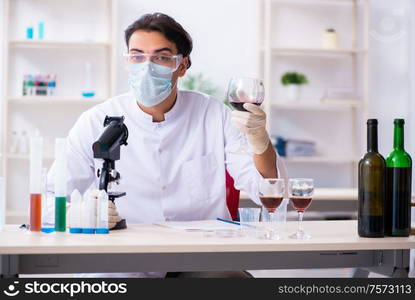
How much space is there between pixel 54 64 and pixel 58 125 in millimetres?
472

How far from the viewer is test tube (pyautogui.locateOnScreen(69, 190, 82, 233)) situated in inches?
74.2

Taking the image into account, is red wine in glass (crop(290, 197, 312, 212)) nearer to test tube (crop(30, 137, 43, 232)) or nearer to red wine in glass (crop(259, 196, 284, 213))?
red wine in glass (crop(259, 196, 284, 213))

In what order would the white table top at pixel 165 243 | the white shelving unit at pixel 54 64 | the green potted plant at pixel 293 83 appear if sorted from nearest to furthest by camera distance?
1. the white table top at pixel 165 243
2. the white shelving unit at pixel 54 64
3. the green potted plant at pixel 293 83

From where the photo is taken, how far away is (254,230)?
196 centimetres

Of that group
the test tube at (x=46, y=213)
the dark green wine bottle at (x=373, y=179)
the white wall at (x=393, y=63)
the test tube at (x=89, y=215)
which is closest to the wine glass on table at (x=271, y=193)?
the dark green wine bottle at (x=373, y=179)

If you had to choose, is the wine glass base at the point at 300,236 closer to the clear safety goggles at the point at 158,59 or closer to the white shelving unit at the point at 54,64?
the clear safety goggles at the point at 158,59

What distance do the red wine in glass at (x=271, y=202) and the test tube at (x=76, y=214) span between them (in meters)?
0.50

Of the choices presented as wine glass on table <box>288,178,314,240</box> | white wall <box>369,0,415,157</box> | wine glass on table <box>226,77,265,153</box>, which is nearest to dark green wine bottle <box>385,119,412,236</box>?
wine glass on table <box>288,178,314,240</box>

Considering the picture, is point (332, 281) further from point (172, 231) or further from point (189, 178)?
point (189, 178)

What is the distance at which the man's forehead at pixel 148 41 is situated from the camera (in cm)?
248

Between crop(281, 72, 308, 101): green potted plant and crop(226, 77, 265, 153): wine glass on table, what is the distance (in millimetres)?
3363

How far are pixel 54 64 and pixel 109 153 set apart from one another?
347 cm

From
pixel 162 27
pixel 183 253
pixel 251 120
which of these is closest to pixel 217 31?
pixel 162 27

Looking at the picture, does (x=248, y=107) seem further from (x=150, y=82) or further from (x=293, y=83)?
(x=293, y=83)
